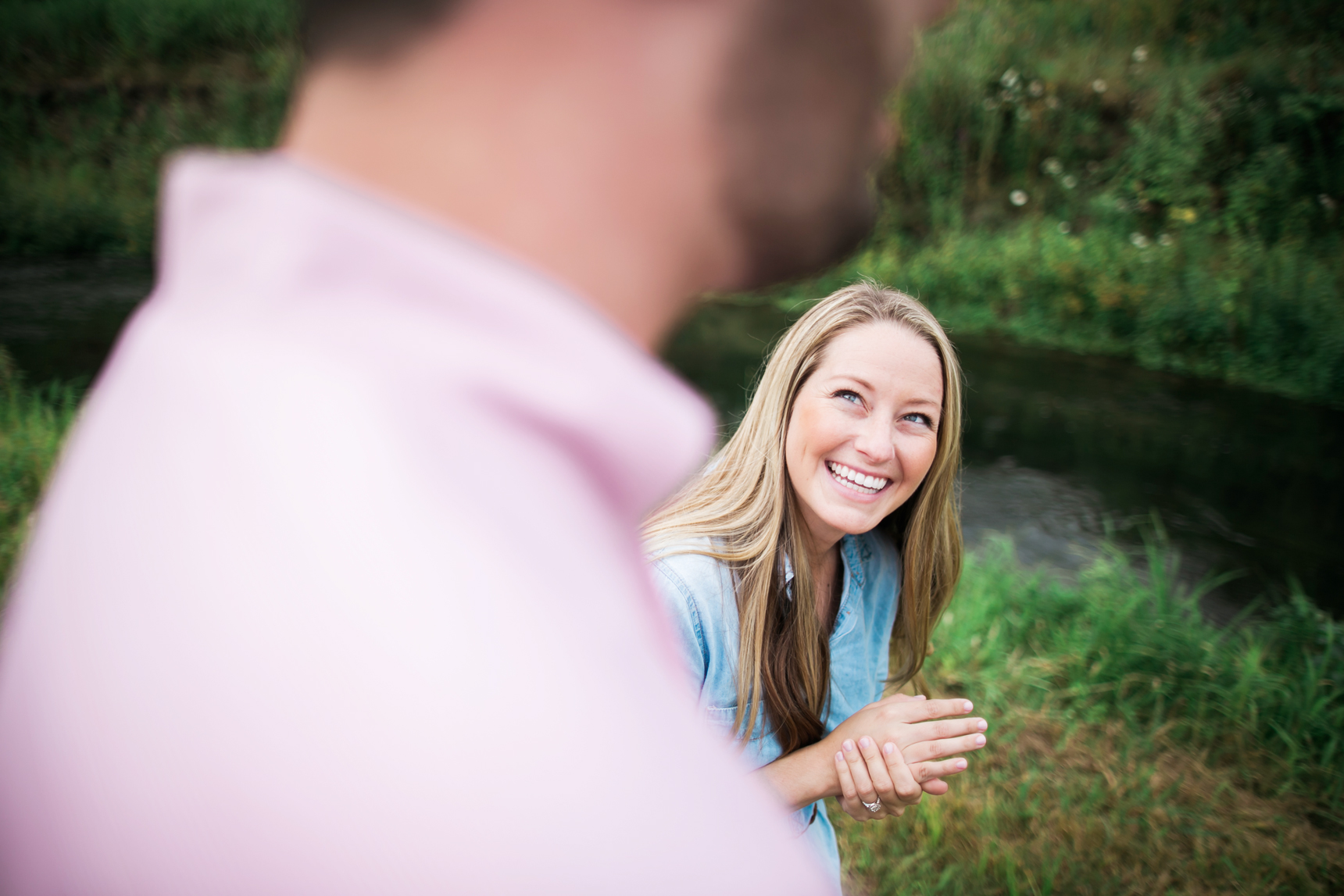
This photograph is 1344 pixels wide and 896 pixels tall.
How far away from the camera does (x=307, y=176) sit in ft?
1.04

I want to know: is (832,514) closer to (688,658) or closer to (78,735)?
(688,658)

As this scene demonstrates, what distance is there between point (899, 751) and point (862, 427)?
1.67 ft

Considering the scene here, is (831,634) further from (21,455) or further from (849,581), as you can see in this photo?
(21,455)

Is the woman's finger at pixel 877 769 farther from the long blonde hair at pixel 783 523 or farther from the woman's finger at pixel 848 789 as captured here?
the long blonde hair at pixel 783 523

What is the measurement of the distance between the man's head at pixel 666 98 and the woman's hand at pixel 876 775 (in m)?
1.06

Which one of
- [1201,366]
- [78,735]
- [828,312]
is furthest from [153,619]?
[1201,366]

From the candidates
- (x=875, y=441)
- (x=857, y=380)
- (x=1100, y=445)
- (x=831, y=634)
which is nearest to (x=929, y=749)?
(x=831, y=634)

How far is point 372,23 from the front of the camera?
34 centimetres

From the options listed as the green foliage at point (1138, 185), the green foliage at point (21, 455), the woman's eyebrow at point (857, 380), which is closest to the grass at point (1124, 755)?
the woman's eyebrow at point (857, 380)

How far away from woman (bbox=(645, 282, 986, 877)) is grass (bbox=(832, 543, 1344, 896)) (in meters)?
0.85

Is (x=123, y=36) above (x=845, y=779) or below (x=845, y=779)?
above

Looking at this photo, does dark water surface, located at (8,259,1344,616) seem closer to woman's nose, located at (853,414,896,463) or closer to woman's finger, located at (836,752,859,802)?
woman's nose, located at (853,414,896,463)

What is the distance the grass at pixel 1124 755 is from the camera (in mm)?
2154

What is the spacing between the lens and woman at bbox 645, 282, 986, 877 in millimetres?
1291
